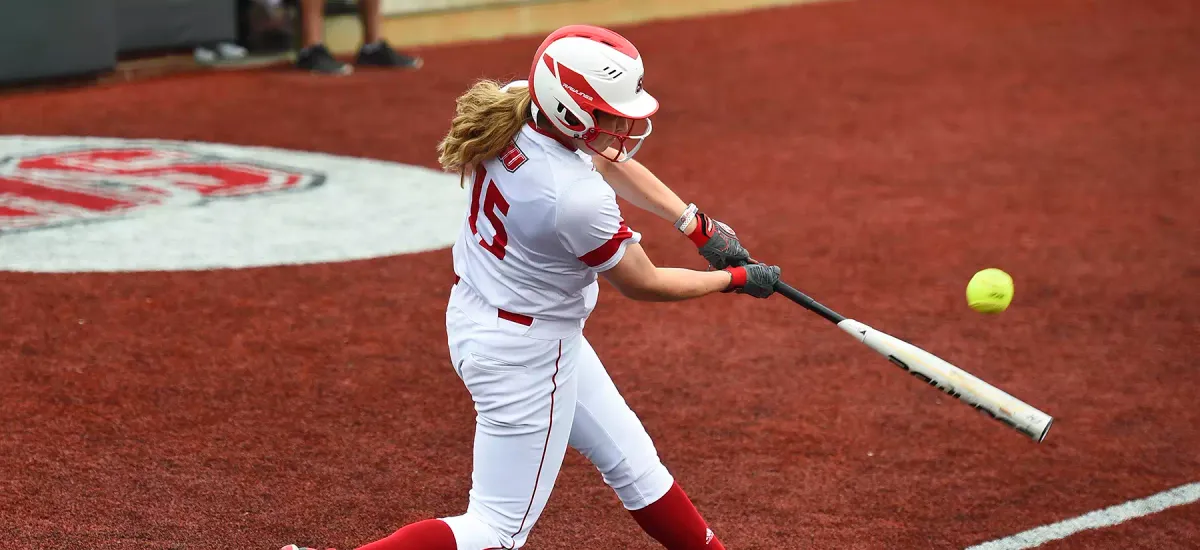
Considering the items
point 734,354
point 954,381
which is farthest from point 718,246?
point 734,354

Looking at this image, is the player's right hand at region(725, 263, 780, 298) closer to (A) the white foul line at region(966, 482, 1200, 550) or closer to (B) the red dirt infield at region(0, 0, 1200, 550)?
(B) the red dirt infield at region(0, 0, 1200, 550)

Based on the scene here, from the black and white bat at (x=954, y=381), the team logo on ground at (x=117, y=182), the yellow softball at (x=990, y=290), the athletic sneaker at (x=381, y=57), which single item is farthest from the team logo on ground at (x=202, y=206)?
the black and white bat at (x=954, y=381)

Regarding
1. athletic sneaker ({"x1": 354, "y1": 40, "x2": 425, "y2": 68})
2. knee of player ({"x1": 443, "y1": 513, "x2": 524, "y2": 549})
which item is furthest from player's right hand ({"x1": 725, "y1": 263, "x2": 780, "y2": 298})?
athletic sneaker ({"x1": 354, "y1": 40, "x2": 425, "y2": 68})

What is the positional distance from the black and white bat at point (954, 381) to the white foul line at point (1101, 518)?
1.80 ft

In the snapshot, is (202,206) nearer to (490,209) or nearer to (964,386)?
(490,209)

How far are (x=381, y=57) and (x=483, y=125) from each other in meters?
8.43

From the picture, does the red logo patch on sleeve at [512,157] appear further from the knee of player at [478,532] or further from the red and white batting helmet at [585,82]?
the knee of player at [478,532]

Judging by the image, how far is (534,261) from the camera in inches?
127

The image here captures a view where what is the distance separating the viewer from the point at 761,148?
9328mm

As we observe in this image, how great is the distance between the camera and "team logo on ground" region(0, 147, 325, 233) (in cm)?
742

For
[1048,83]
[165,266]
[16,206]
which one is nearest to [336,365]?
[165,266]

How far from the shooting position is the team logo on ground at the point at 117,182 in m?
7.42

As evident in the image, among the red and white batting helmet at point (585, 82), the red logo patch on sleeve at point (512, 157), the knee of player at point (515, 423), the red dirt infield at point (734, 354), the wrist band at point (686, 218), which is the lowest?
the red dirt infield at point (734, 354)

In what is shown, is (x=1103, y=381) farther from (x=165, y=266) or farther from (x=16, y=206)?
(x=16, y=206)
